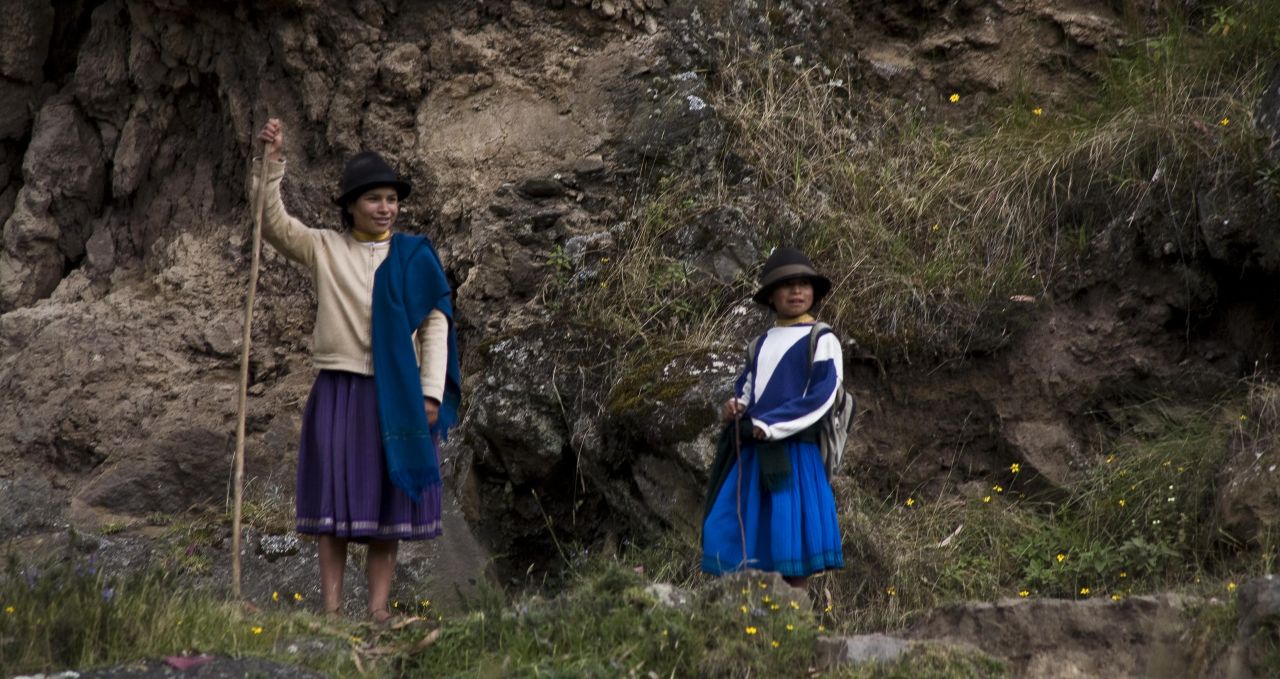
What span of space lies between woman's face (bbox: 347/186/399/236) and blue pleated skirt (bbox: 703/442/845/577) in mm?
1628

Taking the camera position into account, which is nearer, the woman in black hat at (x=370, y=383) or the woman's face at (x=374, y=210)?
the woman in black hat at (x=370, y=383)

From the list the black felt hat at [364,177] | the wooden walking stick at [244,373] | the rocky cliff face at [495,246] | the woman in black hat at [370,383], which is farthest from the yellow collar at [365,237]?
the rocky cliff face at [495,246]

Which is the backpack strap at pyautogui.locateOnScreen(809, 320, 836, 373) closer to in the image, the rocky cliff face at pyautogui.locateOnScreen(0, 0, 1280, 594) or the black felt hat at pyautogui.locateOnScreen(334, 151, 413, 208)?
the rocky cliff face at pyautogui.locateOnScreen(0, 0, 1280, 594)

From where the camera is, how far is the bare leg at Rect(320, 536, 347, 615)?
5691mm

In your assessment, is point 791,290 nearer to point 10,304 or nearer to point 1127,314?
point 1127,314

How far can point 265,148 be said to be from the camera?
5.74 meters

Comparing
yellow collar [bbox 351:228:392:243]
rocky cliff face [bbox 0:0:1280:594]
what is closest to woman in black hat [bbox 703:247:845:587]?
rocky cliff face [bbox 0:0:1280:594]

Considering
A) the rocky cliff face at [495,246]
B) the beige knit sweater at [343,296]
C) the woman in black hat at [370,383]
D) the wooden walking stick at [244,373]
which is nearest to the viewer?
the wooden walking stick at [244,373]

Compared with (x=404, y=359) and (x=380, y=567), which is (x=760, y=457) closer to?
(x=404, y=359)

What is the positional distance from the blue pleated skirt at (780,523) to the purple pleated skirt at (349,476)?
3.57ft

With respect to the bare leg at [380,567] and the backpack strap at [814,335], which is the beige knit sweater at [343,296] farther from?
the backpack strap at [814,335]

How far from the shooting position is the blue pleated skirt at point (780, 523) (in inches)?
220

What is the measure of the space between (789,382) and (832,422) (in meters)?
0.22

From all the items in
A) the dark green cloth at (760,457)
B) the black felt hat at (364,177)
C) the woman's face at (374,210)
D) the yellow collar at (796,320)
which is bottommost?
the dark green cloth at (760,457)
